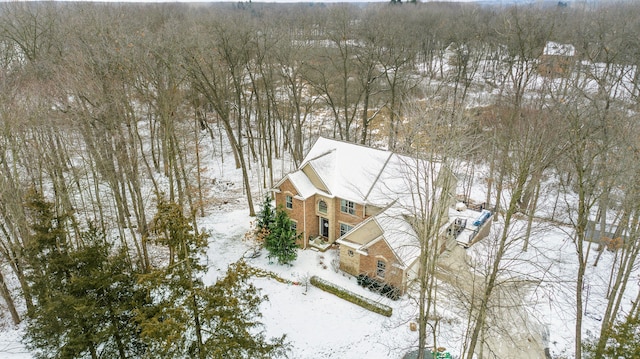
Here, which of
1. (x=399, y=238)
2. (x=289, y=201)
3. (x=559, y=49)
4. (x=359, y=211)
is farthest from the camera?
(x=559, y=49)

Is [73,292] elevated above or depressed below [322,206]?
above

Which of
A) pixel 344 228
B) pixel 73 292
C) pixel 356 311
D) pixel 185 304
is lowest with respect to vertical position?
pixel 356 311

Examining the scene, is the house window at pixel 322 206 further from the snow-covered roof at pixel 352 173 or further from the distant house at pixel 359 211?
the snow-covered roof at pixel 352 173

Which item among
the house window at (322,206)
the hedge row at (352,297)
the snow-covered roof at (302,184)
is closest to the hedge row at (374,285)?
the hedge row at (352,297)

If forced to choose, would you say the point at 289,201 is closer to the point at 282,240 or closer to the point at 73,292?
the point at 282,240

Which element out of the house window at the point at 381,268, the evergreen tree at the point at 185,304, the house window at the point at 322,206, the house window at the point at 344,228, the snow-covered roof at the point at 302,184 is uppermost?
the evergreen tree at the point at 185,304

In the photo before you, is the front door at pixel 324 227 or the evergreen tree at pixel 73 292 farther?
the front door at pixel 324 227

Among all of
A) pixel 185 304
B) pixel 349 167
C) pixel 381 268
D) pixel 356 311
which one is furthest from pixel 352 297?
pixel 185 304
